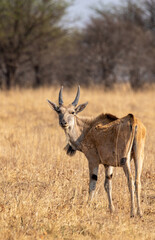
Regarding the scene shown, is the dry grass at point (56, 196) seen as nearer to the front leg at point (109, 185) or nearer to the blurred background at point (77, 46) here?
the front leg at point (109, 185)

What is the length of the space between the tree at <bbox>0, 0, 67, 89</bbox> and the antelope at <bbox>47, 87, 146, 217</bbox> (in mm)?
17537

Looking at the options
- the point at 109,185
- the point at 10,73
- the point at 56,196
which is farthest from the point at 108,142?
the point at 10,73

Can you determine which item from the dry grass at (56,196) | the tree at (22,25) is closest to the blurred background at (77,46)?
the tree at (22,25)

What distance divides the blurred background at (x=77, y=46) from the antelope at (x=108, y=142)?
59.5 ft

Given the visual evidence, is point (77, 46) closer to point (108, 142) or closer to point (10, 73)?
point (10, 73)

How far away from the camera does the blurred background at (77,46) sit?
24.3m

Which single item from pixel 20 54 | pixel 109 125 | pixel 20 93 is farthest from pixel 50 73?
pixel 109 125

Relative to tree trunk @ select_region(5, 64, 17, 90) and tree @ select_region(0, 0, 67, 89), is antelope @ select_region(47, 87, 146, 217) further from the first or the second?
tree trunk @ select_region(5, 64, 17, 90)

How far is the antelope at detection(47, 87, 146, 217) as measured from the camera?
5.64 m

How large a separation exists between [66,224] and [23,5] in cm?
2021

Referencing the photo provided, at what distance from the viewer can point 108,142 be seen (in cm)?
590

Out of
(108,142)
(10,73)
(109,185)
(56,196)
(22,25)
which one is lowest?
(56,196)

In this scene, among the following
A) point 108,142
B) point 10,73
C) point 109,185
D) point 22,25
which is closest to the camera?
point 108,142

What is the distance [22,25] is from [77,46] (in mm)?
6881
